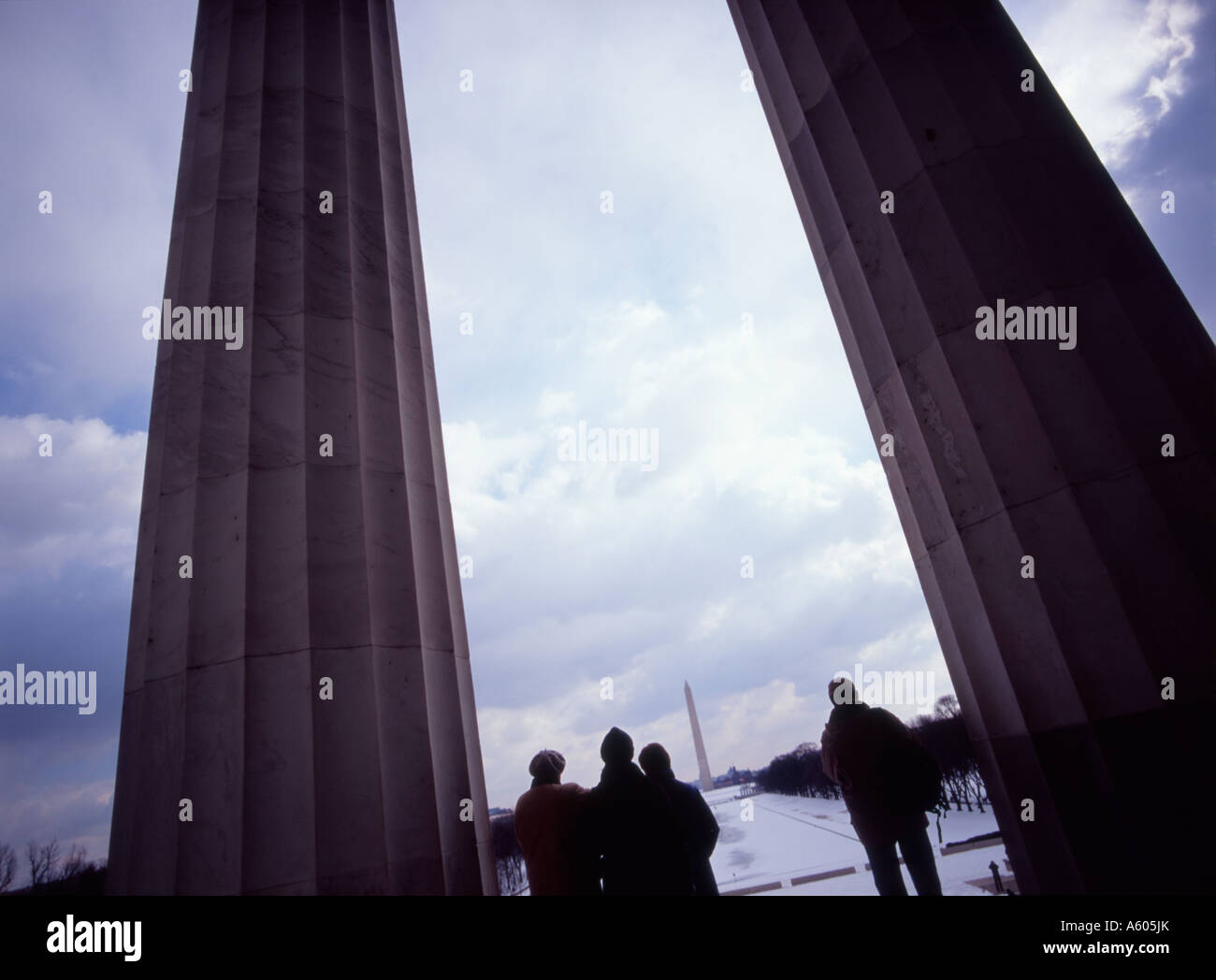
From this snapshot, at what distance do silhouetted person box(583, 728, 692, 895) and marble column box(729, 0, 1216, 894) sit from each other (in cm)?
676

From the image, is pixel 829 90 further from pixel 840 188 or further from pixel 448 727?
pixel 448 727

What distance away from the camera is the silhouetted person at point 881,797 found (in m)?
13.2

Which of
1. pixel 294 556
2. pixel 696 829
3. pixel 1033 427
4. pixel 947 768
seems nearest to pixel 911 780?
pixel 696 829

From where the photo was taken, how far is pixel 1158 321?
13.0 m

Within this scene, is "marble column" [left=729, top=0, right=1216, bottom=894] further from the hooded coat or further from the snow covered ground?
the snow covered ground

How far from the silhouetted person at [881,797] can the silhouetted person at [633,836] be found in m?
3.97

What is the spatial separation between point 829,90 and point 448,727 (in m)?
20.3

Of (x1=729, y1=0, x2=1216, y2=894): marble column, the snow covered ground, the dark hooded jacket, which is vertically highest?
(x1=729, y1=0, x2=1216, y2=894): marble column

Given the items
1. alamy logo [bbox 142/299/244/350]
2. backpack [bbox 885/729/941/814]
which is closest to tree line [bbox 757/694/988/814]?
backpack [bbox 885/729/941/814]
